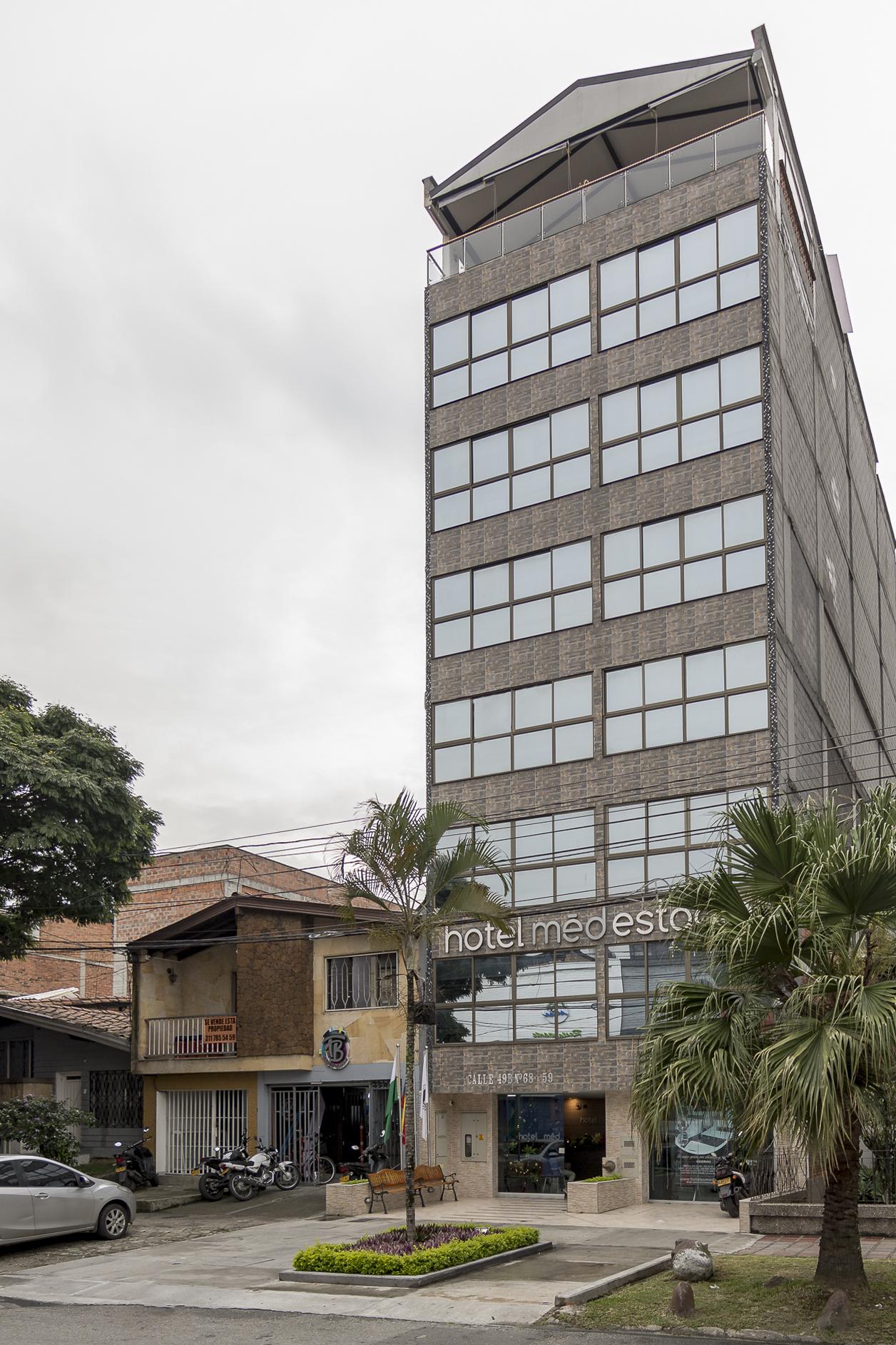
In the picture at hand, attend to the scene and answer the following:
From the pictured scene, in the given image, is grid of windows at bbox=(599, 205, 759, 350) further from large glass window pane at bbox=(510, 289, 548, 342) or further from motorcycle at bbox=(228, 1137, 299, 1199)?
motorcycle at bbox=(228, 1137, 299, 1199)

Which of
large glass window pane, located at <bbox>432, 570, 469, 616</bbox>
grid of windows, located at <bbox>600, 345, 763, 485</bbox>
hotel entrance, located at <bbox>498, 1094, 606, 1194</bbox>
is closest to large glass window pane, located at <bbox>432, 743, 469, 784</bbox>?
large glass window pane, located at <bbox>432, 570, 469, 616</bbox>

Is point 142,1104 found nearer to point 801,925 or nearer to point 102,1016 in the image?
point 102,1016

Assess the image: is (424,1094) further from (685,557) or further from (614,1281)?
(685,557)

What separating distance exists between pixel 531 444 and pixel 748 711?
918cm

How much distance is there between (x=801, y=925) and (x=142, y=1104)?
26460 mm

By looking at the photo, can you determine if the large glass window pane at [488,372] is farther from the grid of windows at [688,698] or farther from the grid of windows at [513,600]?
the grid of windows at [688,698]

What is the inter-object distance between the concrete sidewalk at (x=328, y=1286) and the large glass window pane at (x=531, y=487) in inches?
642

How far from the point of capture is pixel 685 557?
100ft

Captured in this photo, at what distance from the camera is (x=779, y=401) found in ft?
103

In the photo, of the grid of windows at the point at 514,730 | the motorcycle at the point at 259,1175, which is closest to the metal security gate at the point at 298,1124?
the motorcycle at the point at 259,1175

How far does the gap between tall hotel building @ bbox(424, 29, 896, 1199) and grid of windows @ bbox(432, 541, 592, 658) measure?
7cm

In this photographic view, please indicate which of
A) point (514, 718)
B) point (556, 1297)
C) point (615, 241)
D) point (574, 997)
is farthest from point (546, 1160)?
point (615, 241)

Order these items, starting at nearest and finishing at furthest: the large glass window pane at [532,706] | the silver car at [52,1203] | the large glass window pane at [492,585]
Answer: the silver car at [52,1203] → the large glass window pane at [532,706] → the large glass window pane at [492,585]

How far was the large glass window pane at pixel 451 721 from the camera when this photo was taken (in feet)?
110
